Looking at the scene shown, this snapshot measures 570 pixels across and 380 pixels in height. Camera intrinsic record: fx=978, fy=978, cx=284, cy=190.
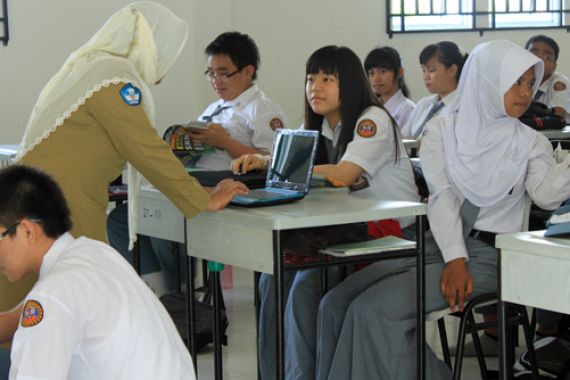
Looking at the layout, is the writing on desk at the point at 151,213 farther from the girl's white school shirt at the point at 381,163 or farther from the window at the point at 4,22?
the window at the point at 4,22

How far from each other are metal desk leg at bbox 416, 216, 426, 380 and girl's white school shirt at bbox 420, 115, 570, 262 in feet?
0.58

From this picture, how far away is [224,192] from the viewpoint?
2.63 metres

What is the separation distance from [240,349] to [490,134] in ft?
4.84

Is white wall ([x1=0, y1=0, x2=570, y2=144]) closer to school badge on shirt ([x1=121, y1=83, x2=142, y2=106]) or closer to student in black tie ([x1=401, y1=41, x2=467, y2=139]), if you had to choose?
student in black tie ([x1=401, y1=41, x2=467, y2=139])

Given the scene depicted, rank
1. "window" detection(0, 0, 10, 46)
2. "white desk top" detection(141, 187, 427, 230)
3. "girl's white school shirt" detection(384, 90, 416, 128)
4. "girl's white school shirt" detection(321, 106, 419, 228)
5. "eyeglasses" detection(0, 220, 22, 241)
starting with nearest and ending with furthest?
"eyeglasses" detection(0, 220, 22, 241)
"white desk top" detection(141, 187, 427, 230)
"girl's white school shirt" detection(321, 106, 419, 228)
"girl's white school shirt" detection(384, 90, 416, 128)
"window" detection(0, 0, 10, 46)

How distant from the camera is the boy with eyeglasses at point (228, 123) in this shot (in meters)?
3.85

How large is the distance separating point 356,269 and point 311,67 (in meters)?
0.67

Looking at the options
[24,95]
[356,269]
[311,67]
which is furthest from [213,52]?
[24,95]

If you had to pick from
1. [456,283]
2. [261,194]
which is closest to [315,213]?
[261,194]

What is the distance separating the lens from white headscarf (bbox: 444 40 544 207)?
281 cm

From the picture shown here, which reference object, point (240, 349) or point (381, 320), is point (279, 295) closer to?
point (381, 320)

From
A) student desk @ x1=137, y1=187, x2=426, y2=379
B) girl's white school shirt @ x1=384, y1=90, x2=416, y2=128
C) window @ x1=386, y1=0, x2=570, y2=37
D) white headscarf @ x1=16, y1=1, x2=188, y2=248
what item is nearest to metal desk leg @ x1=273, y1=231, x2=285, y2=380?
student desk @ x1=137, y1=187, x2=426, y2=379

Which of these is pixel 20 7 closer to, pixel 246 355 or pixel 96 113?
pixel 246 355

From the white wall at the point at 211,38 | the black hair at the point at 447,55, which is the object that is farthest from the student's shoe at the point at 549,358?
the white wall at the point at 211,38
